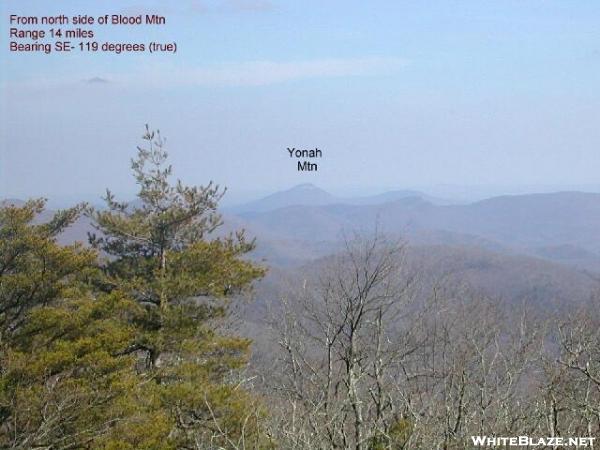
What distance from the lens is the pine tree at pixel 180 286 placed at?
11469 mm

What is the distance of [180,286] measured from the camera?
1221cm

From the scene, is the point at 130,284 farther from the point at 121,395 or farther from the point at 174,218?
the point at 121,395

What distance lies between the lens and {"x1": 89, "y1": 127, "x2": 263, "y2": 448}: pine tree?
37.6ft
